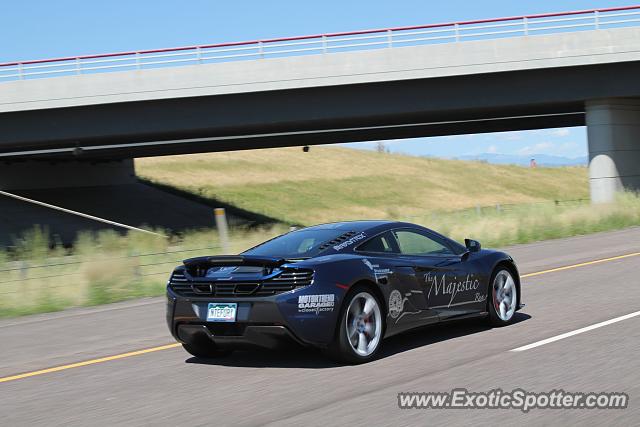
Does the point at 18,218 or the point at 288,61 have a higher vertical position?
the point at 288,61

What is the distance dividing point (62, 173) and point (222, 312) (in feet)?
140

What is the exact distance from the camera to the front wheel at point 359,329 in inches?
315

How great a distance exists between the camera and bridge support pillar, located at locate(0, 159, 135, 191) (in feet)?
147

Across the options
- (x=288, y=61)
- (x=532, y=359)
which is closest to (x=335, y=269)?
(x=532, y=359)

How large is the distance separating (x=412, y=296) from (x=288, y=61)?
26307 millimetres

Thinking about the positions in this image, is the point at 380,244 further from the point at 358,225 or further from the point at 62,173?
the point at 62,173

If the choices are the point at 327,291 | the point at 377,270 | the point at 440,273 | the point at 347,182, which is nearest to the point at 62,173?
the point at 347,182

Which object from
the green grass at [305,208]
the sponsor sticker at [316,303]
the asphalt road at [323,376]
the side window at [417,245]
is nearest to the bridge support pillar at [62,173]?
the green grass at [305,208]

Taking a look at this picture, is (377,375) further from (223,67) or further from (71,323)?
(223,67)

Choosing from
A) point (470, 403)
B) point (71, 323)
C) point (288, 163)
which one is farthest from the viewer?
point (288, 163)

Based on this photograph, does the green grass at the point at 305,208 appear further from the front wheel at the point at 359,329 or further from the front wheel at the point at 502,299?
the front wheel at the point at 359,329

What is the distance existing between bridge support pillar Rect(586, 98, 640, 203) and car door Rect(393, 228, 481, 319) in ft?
93.1

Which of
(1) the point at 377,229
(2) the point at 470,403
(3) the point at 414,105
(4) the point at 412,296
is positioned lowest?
(2) the point at 470,403

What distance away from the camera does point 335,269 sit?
8.05m
